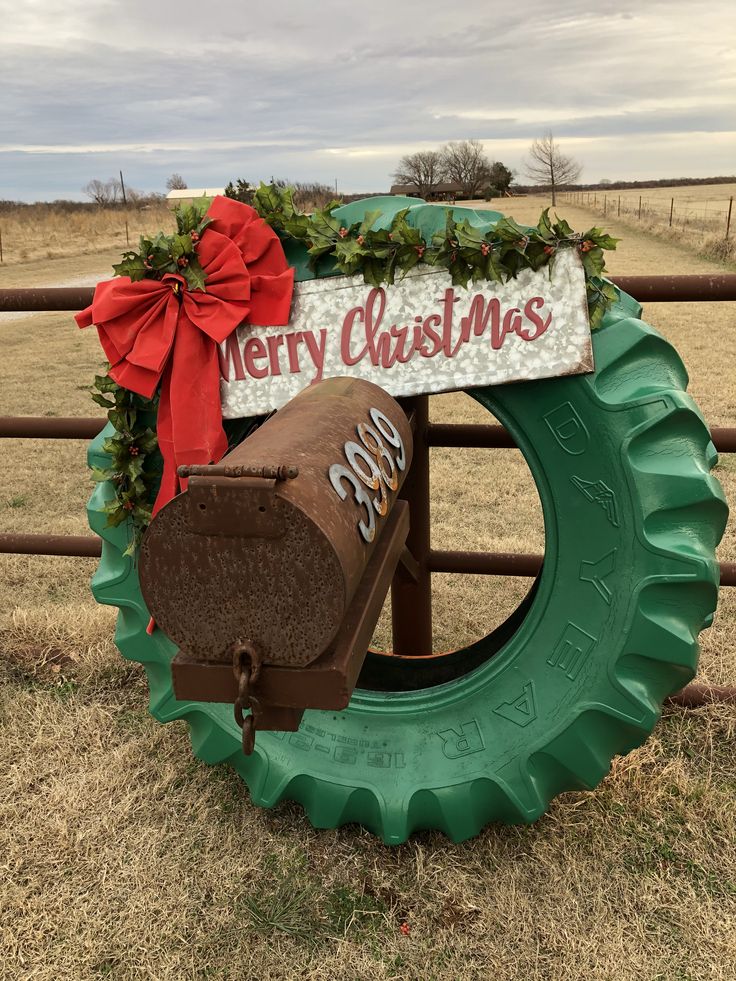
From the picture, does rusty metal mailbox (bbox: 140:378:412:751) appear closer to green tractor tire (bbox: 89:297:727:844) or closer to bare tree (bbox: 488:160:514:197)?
green tractor tire (bbox: 89:297:727:844)

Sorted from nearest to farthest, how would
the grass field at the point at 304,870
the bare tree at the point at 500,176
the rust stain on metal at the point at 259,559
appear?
the rust stain on metal at the point at 259,559 < the grass field at the point at 304,870 < the bare tree at the point at 500,176

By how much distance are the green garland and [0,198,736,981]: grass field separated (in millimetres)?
766

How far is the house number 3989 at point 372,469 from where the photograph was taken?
53.1 inches

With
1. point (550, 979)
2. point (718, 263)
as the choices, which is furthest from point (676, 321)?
point (550, 979)

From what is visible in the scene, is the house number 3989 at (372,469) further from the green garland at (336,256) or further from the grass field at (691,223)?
the grass field at (691,223)

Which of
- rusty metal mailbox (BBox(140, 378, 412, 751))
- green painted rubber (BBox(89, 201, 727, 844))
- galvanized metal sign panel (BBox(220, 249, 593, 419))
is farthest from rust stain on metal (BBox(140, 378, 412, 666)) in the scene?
→ green painted rubber (BBox(89, 201, 727, 844))

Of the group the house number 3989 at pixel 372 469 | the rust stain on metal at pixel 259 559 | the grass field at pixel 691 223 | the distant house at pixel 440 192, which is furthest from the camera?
the grass field at pixel 691 223

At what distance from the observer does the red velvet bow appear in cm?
204

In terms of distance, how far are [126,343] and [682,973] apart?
189 cm

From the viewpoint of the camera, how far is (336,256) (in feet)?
6.62

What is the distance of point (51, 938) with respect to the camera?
1.93 metres

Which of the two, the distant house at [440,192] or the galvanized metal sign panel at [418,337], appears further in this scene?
the distant house at [440,192]

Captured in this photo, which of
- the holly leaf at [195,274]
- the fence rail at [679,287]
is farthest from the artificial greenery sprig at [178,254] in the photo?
the fence rail at [679,287]

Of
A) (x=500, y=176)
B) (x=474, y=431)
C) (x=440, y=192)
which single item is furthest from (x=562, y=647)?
(x=500, y=176)
